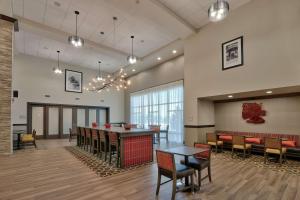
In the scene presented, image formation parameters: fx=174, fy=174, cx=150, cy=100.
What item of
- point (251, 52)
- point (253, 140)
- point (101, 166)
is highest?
point (251, 52)

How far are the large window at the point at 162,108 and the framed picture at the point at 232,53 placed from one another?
3.40 meters

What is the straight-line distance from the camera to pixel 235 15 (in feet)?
19.8

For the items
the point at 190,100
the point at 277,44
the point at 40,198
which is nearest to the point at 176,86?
the point at 190,100

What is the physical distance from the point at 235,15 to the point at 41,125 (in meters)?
11.7

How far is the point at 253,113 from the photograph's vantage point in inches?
264

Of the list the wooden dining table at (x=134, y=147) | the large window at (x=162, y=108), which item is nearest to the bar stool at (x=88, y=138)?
the wooden dining table at (x=134, y=147)

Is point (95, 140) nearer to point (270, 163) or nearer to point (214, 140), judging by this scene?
point (214, 140)

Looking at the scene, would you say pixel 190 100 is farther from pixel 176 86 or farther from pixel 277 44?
pixel 277 44

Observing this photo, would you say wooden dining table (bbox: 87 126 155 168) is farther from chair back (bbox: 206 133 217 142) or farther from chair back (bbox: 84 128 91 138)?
chair back (bbox: 206 133 217 142)

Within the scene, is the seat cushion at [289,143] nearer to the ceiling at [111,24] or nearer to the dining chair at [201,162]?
the dining chair at [201,162]

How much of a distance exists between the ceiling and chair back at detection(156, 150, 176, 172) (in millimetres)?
4509

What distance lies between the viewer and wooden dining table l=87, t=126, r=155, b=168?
16.0 feet

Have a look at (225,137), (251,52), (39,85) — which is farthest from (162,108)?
(39,85)

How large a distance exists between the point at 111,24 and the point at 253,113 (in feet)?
21.3
